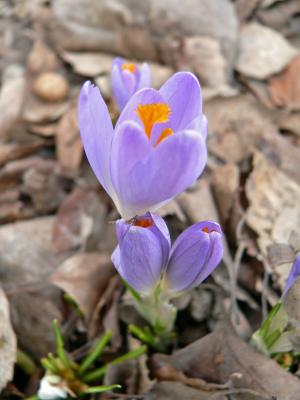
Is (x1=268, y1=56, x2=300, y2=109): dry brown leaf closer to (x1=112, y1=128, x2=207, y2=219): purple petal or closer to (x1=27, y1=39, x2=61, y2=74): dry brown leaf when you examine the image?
(x1=27, y1=39, x2=61, y2=74): dry brown leaf

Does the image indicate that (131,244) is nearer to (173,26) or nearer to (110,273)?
(110,273)

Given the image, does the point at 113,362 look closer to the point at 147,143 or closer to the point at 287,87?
the point at 147,143

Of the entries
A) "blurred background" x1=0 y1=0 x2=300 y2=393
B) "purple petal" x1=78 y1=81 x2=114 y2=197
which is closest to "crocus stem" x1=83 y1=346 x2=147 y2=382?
"blurred background" x1=0 y1=0 x2=300 y2=393

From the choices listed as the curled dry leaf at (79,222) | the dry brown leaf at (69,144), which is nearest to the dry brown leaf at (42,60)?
the dry brown leaf at (69,144)

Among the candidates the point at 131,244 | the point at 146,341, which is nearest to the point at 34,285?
the point at 146,341

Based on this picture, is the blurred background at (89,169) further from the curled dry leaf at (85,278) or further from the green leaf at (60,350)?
the green leaf at (60,350)

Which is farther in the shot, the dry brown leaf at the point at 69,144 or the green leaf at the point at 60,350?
the dry brown leaf at the point at 69,144

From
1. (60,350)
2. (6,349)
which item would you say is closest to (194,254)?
(60,350)
